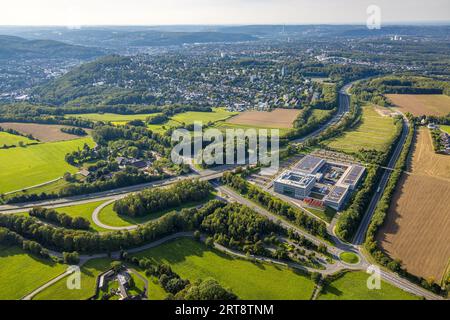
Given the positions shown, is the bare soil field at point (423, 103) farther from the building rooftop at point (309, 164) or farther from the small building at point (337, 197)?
the small building at point (337, 197)

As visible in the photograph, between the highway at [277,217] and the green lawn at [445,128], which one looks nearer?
the highway at [277,217]

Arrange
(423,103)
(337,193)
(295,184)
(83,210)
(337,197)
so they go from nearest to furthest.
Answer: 1. (83,210)
2. (337,197)
3. (337,193)
4. (295,184)
5. (423,103)

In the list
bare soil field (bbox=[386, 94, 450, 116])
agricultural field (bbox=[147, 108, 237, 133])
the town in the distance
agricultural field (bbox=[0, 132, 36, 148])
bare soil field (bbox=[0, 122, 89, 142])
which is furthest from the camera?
bare soil field (bbox=[386, 94, 450, 116])

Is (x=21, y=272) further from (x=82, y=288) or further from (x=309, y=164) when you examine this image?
(x=309, y=164)

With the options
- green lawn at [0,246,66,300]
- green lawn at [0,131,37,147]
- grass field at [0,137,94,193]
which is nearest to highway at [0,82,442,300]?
grass field at [0,137,94,193]

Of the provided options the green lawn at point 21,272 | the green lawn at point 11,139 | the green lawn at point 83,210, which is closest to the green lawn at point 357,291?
the green lawn at point 21,272

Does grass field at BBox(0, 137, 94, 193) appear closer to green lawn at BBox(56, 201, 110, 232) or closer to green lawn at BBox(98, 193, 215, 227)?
green lawn at BBox(56, 201, 110, 232)

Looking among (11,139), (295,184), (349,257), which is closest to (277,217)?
(295,184)
